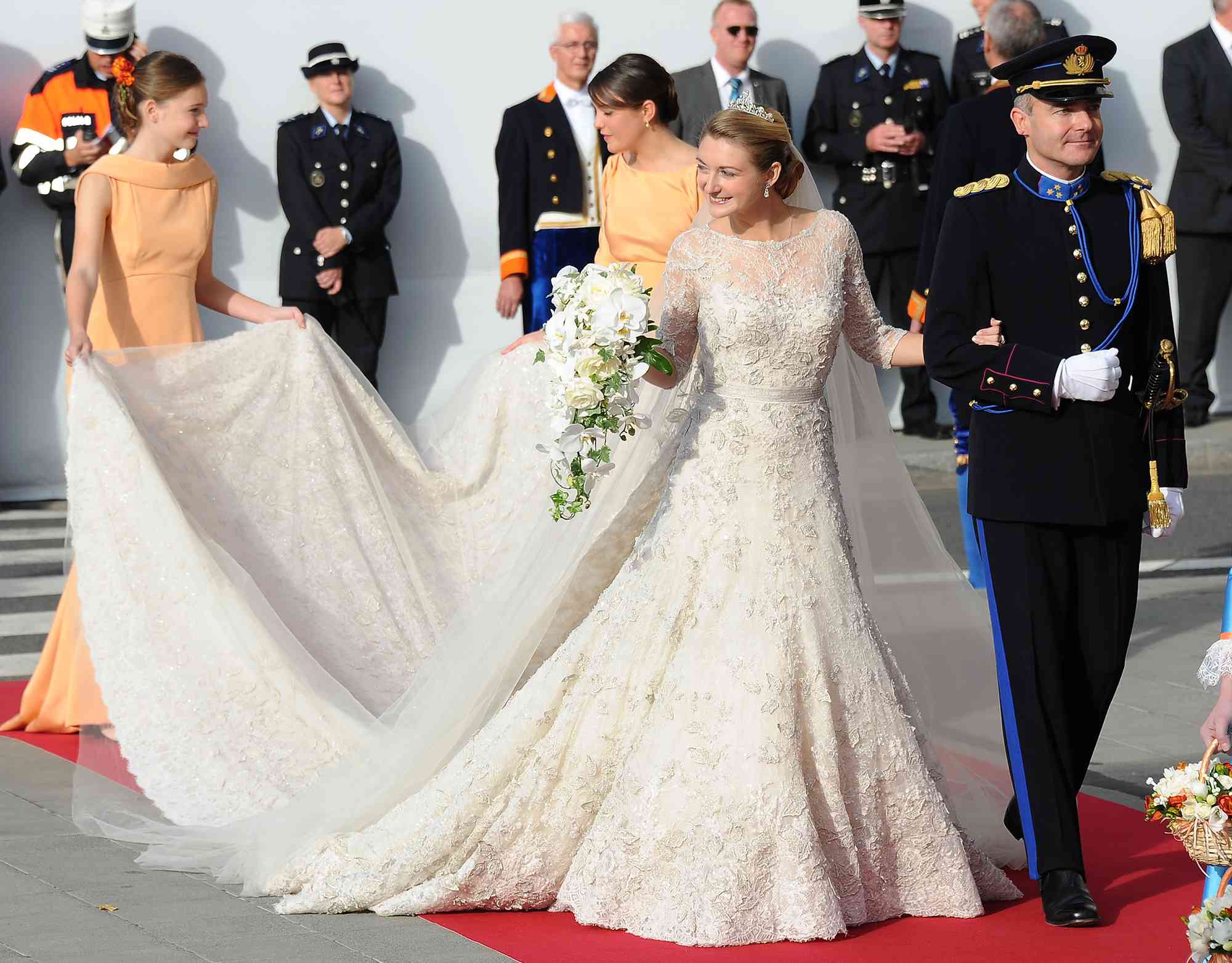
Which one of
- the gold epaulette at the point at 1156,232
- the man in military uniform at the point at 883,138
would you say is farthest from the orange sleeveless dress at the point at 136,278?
the man in military uniform at the point at 883,138

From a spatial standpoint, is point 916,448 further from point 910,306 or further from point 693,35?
point 910,306

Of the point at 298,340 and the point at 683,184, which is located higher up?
the point at 683,184

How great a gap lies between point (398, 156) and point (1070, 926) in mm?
7038

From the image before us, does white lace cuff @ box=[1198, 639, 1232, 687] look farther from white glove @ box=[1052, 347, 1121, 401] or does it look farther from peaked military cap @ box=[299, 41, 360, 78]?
peaked military cap @ box=[299, 41, 360, 78]

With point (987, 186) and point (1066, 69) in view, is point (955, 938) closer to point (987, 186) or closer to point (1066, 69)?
point (987, 186)

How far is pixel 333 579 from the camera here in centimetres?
609

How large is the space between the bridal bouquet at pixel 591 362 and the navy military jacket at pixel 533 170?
4.82 metres

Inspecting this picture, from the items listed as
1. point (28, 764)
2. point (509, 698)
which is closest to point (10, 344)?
point (28, 764)

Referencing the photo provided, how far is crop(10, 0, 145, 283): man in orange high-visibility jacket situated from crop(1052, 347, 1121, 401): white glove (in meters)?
6.49

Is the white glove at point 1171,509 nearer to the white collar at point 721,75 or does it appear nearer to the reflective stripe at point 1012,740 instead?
the reflective stripe at point 1012,740

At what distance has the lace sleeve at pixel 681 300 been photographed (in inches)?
177

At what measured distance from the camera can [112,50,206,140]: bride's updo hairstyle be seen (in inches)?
238

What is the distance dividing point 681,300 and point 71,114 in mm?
5939

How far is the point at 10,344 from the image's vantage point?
1002cm
